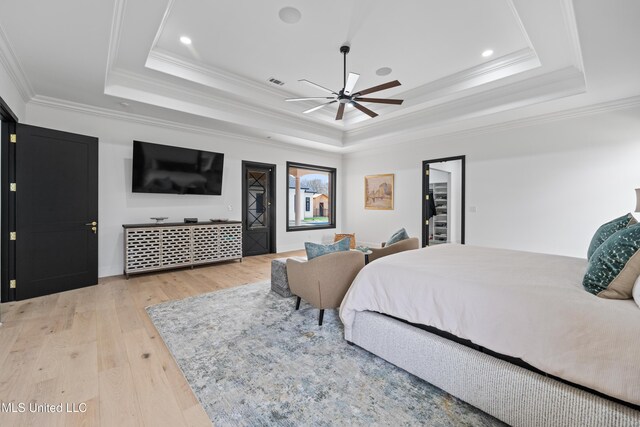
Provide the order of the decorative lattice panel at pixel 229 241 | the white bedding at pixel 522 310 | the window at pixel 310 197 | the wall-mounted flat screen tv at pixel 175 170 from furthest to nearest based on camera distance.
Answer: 1. the window at pixel 310 197
2. the decorative lattice panel at pixel 229 241
3. the wall-mounted flat screen tv at pixel 175 170
4. the white bedding at pixel 522 310

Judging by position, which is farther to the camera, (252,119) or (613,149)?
(252,119)

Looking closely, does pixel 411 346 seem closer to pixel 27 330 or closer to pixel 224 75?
pixel 27 330

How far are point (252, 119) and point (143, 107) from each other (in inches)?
66.7

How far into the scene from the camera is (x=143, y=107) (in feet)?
13.8

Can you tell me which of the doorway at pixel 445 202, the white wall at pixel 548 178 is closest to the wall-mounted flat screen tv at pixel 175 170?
the white wall at pixel 548 178

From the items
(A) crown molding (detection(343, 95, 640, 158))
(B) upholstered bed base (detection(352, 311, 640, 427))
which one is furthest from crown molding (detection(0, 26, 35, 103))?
(A) crown molding (detection(343, 95, 640, 158))

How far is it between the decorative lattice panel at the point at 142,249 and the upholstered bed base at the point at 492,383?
3.96 metres

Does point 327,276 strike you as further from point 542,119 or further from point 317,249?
point 542,119

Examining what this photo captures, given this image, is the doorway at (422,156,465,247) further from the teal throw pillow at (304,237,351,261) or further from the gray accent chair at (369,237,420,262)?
the teal throw pillow at (304,237,351,261)

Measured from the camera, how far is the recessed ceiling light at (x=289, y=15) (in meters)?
2.76

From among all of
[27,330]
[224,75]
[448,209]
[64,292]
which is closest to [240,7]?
[224,75]

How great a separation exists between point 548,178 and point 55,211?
745 centimetres

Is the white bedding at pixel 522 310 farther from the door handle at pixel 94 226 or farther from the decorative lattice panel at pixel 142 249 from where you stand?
the door handle at pixel 94 226

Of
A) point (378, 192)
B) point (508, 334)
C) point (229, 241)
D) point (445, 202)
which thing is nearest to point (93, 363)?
point (508, 334)
